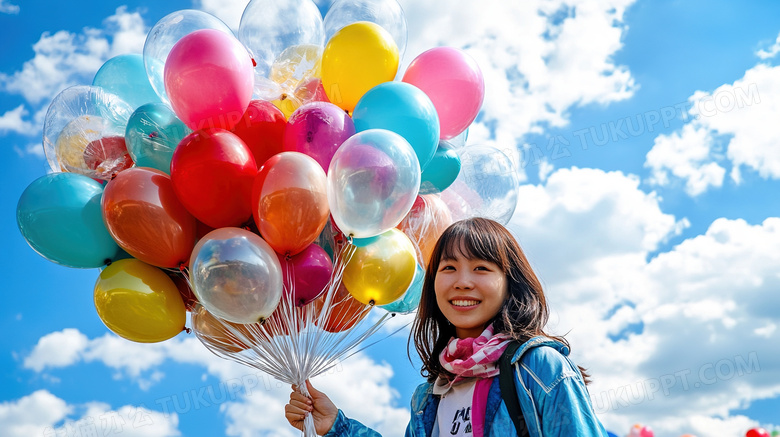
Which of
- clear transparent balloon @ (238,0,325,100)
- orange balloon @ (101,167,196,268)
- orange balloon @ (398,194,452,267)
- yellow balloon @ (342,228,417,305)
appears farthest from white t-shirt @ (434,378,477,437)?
clear transparent balloon @ (238,0,325,100)

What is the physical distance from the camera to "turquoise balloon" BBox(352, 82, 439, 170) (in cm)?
Result: 297

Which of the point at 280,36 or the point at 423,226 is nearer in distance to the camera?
the point at 423,226

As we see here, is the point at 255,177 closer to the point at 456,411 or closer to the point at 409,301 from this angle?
the point at 409,301

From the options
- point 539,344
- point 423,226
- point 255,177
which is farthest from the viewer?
point 423,226

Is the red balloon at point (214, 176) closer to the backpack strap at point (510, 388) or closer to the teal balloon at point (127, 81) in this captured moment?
the teal balloon at point (127, 81)

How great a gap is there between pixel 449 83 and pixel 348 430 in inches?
70.3

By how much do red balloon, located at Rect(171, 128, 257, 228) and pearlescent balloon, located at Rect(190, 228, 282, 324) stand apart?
0.51 feet

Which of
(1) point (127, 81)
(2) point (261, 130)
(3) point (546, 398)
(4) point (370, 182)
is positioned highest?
(1) point (127, 81)

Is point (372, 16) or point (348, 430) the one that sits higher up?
point (372, 16)

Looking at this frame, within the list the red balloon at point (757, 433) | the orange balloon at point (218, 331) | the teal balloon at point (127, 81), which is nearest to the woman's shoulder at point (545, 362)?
the orange balloon at point (218, 331)

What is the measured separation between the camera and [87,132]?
3.37 meters

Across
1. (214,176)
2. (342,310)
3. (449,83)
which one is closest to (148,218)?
(214,176)

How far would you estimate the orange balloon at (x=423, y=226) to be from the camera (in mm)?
3227

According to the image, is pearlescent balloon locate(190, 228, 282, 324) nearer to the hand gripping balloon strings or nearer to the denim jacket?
the hand gripping balloon strings
